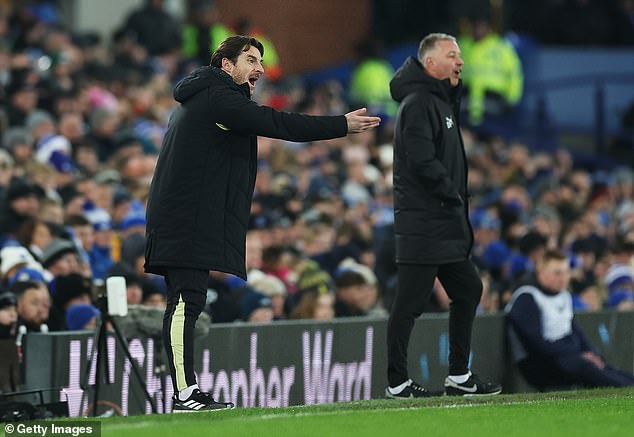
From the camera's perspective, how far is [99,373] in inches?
384

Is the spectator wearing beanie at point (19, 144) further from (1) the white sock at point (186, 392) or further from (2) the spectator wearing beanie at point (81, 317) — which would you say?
(1) the white sock at point (186, 392)

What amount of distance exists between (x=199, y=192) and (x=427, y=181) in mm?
1672

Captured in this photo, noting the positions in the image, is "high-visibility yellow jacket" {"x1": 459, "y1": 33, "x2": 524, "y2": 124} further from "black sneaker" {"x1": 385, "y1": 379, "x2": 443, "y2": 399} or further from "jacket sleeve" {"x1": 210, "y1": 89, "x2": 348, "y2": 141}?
"jacket sleeve" {"x1": 210, "y1": 89, "x2": 348, "y2": 141}

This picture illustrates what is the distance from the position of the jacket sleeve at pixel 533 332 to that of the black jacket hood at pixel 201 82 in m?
4.69

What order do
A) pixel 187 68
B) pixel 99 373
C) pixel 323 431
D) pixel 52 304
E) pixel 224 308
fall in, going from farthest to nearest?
pixel 187 68 → pixel 224 308 → pixel 52 304 → pixel 99 373 → pixel 323 431

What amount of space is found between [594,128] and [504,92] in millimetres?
1758

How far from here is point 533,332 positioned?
12695 mm

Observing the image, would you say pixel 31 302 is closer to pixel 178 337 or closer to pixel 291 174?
pixel 178 337

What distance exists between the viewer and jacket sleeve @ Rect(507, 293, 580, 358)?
1266cm

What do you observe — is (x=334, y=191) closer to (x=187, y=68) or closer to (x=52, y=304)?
(x=187, y=68)

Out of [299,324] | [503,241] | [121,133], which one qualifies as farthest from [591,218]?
[299,324]

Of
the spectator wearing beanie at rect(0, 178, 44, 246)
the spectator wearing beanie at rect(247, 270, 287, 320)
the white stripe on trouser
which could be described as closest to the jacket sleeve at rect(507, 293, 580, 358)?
the spectator wearing beanie at rect(247, 270, 287, 320)

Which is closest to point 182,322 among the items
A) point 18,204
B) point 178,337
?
point 178,337

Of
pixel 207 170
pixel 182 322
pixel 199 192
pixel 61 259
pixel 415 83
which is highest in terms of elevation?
pixel 415 83
